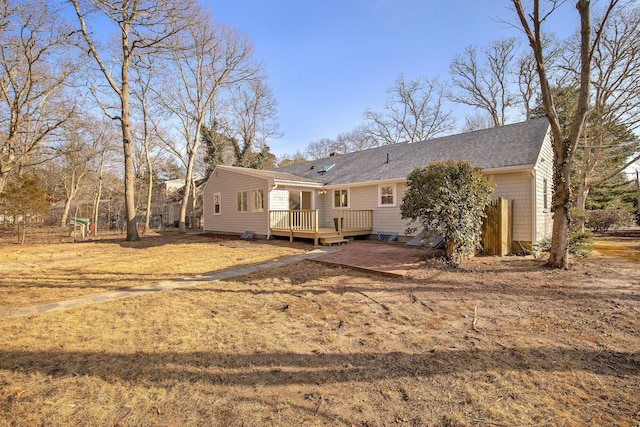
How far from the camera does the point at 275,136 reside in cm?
3162

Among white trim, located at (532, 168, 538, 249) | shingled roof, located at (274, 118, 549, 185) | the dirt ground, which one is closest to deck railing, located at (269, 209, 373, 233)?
shingled roof, located at (274, 118, 549, 185)

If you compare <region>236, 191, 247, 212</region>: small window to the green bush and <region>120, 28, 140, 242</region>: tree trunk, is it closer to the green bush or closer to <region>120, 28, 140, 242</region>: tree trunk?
<region>120, 28, 140, 242</region>: tree trunk

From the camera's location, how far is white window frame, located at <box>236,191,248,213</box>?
1561 centimetres

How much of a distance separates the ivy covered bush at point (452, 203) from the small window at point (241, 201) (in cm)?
1009

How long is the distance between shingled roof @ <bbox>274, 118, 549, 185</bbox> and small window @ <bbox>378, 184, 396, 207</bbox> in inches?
17.2

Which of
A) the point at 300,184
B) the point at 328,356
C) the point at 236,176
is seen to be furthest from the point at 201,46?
the point at 328,356

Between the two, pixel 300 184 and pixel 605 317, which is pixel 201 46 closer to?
pixel 300 184

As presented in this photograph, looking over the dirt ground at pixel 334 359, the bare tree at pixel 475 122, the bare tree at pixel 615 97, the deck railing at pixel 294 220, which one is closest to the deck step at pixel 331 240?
the deck railing at pixel 294 220

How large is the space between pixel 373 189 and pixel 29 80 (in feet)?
59.4

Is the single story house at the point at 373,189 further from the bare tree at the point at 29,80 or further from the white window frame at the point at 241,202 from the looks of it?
the bare tree at the point at 29,80

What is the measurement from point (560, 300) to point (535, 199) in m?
5.39

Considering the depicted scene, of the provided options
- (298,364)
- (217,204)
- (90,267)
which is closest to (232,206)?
(217,204)

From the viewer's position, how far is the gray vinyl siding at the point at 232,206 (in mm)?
14359

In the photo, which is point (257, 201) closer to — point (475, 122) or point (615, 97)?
point (615, 97)
